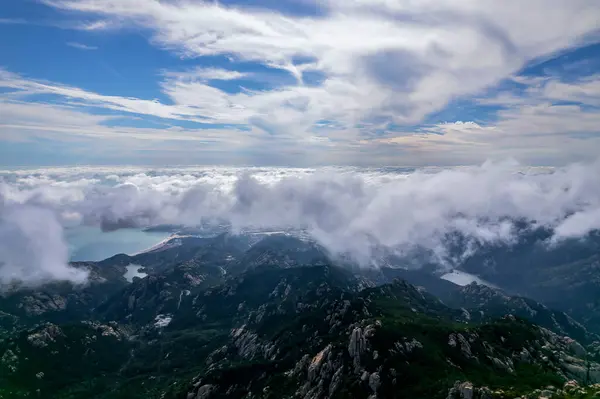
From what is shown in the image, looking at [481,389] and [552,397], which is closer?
[552,397]

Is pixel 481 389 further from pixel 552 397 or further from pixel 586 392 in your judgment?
pixel 586 392

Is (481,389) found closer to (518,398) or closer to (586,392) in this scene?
(518,398)

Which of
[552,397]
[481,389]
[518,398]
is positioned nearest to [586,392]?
[552,397]

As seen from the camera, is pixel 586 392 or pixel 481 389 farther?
pixel 481 389

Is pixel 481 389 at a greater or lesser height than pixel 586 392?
lesser

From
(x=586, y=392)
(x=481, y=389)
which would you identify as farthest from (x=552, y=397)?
(x=481, y=389)

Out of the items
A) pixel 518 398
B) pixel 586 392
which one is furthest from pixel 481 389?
pixel 586 392
